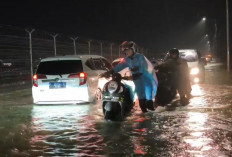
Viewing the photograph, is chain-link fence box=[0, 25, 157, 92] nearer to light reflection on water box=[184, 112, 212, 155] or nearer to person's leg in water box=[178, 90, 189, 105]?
person's leg in water box=[178, 90, 189, 105]

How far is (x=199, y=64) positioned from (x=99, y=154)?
633 inches

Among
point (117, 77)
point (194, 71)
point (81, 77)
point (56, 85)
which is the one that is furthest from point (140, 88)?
point (194, 71)

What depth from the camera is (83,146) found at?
715 cm

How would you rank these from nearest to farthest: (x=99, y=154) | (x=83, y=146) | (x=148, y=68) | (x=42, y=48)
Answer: (x=99, y=154) < (x=83, y=146) < (x=148, y=68) < (x=42, y=48)

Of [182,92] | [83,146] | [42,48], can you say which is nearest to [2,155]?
[83,146]

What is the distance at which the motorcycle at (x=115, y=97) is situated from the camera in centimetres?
920

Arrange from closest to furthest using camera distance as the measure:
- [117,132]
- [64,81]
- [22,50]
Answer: [117,132] < [64,81] < [22,50]

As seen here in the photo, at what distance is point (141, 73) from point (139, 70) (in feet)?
0.27

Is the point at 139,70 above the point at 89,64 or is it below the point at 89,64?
below

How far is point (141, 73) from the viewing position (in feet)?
30.6

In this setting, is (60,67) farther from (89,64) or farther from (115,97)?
(115,97)

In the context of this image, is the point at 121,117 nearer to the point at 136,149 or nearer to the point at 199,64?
the point at 136,149

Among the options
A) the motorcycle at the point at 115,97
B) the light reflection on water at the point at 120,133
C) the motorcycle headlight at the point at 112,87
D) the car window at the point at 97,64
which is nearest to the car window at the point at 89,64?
the car window at the point at 97,64

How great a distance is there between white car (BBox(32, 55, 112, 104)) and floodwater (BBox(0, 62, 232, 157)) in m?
0.34
